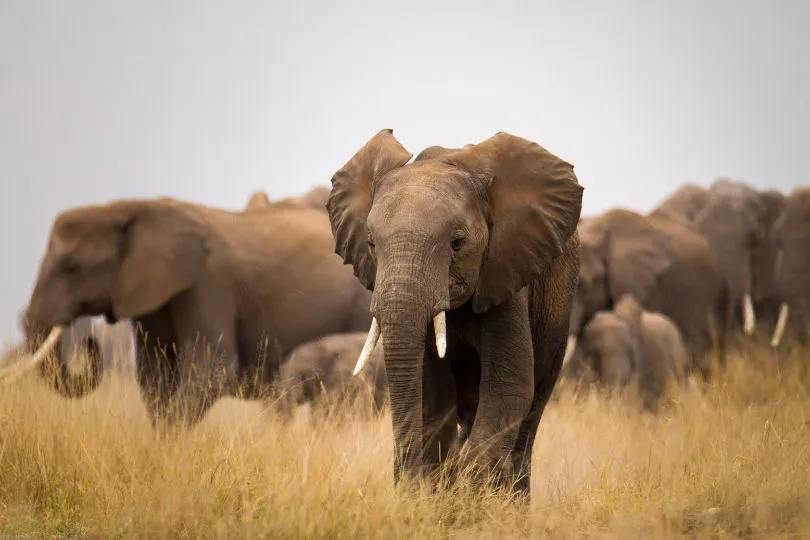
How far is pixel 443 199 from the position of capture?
6.96m

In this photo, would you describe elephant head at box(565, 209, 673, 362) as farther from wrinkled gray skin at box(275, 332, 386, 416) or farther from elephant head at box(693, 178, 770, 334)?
wrinkled gray skin at box(275, 332, 386, 416)

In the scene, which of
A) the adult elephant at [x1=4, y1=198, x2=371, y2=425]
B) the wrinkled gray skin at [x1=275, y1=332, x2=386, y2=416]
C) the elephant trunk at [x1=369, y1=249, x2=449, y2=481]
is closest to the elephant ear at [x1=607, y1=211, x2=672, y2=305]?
the adult elephant at [x1=4, y1=198, x2=371, y2=425]

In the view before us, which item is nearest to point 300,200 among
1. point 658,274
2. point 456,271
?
point 658,274

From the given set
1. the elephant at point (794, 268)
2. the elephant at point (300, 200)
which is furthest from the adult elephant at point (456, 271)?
the elephant at point (794, 268)

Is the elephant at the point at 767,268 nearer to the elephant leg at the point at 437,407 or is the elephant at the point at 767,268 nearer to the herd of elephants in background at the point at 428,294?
the herd of elephants in background at the point at 428,294

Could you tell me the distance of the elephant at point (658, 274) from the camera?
1642 centimetres

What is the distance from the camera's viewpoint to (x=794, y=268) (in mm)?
18375

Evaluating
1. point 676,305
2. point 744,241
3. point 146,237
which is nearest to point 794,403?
point 146,237

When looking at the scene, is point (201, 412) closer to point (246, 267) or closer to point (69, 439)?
point (246, 267)

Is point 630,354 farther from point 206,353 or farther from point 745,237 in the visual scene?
point 745,237

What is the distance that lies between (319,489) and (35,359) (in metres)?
4.95

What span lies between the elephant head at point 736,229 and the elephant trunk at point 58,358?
1113 cm

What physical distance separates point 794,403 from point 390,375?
18.7ft

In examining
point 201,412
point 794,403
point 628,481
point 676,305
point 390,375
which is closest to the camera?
point 390,375
